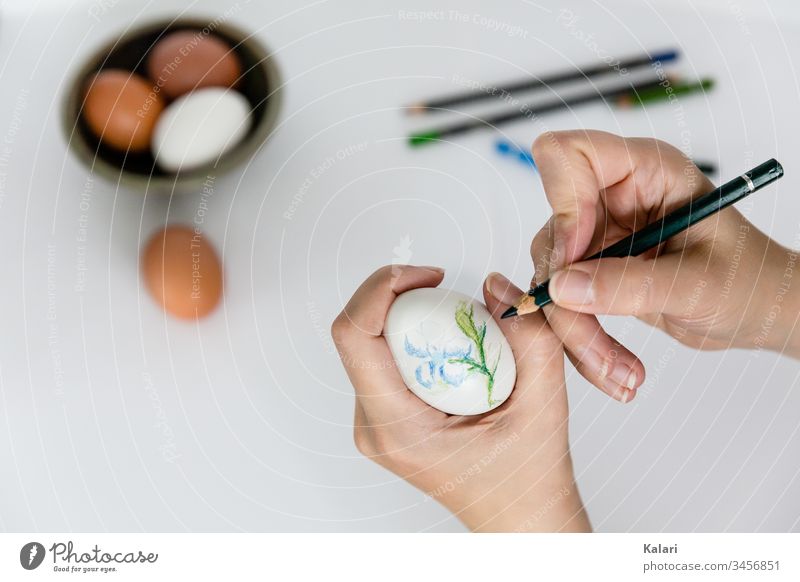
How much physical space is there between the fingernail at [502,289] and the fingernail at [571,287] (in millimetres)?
67

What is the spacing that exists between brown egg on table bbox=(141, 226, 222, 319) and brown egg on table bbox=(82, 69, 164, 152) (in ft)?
0.23

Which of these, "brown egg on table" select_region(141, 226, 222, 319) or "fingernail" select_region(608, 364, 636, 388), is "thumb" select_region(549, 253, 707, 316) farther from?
"brown egg on table" select_region(141, 226, 222, 319)

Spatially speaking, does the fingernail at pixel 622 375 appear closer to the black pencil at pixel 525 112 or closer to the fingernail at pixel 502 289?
the fingernail at pixel 502 289

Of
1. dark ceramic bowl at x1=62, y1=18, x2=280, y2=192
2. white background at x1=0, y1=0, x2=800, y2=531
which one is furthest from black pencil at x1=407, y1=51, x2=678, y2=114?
dark ceramic bowl at x1=62, y1=18, x2=280, y2=192

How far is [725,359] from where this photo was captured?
620mm

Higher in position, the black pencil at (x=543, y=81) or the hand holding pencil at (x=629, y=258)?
the black pencil at (x=543, y=81)

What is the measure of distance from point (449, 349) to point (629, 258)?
13cm

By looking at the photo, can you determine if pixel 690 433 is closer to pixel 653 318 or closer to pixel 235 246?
pixel 653 318

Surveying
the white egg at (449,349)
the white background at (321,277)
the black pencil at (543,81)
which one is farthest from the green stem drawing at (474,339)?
the black pencil at (543,81)

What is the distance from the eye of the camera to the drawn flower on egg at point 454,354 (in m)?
0.46

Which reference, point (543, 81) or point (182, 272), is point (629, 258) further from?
point (182, 272)

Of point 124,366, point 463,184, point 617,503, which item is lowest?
point 617,503

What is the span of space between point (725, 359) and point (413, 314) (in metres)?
0.31
